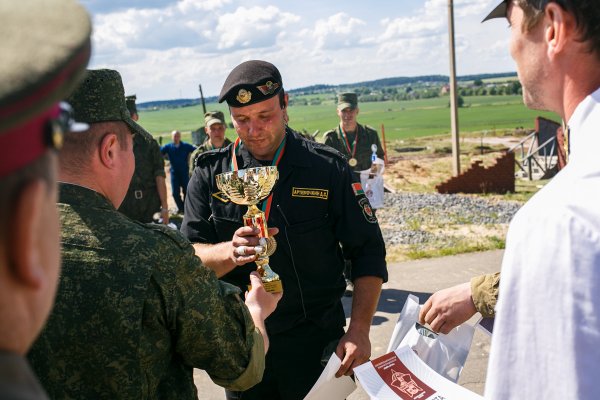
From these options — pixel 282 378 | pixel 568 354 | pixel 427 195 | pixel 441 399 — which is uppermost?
pixel 568 354

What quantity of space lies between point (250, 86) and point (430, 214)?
9.00 metres

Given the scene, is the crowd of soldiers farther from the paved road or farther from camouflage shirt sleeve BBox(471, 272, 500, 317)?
the paved road

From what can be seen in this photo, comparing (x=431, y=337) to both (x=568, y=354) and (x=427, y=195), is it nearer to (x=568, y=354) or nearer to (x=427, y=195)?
(x=568, y=354)

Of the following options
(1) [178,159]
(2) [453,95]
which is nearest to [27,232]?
(1) [178,159]

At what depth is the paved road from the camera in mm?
4711

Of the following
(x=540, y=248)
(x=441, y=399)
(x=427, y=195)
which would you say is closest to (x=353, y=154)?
(x=427, y=195)

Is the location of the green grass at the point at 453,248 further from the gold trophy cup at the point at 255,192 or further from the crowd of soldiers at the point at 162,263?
the gold trophy cup at the point at 255,192

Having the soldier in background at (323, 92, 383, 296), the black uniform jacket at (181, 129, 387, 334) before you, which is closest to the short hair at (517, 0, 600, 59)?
the black uniform jacket at (181, 129, 387, 334)

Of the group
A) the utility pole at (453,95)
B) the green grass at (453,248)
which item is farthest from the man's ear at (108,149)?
the utility pole at (453,95)

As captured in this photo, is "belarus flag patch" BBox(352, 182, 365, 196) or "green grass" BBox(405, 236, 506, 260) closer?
"belarus flag patch" BBox(352, 182, 365, 196)

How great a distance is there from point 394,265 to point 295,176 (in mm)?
5226

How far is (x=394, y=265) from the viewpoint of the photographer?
795 centimetres

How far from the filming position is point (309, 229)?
294 centimetres

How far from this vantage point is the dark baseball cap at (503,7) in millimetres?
1562
